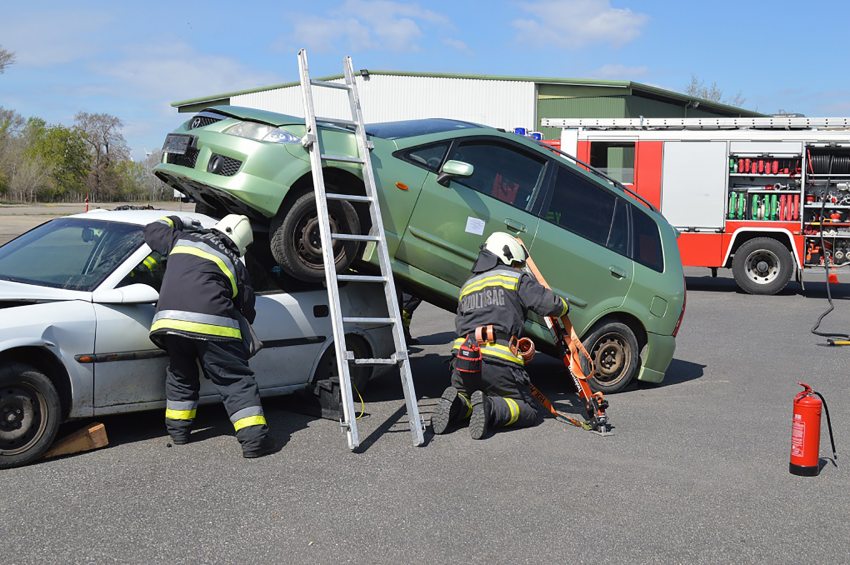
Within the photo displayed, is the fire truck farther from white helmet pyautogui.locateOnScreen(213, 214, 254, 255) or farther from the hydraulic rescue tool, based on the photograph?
white helmet pyautogui.locateOnScreen(213, 214, 254, 255)

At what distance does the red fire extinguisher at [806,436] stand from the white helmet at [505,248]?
7.33 feet

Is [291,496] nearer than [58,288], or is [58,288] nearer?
[291,496]

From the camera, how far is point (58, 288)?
552 centimetres

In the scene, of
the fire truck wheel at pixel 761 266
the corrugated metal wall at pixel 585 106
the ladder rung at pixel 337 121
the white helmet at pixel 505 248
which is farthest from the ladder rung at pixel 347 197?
the corrugated metal wall at pixel 585 106

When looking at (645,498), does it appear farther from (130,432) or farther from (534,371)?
(534,371)

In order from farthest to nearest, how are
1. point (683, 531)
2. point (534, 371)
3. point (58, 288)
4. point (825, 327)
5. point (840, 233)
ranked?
1. point (840, 233)
2. point (825, 327)
3. point (534, 371)
4. point (58, 288)
5. point (683, 531)

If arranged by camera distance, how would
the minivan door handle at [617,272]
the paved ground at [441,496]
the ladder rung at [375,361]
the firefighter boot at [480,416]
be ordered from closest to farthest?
the paved ground at [441,496] < the ladder rung at [375,361] < the firefighter boot at [480,416] < the minivan door handle at [617,272]

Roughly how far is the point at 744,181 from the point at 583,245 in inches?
388

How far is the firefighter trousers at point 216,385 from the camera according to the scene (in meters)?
5.58

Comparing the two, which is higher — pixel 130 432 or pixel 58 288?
pixel 58 288

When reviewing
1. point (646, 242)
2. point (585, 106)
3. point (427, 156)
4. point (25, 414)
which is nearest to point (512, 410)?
point (427, 156)

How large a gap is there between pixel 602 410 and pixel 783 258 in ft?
35.3

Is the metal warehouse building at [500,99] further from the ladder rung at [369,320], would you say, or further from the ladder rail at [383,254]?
the ladder rung at [369,320]

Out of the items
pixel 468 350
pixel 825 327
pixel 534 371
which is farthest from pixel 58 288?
pixel 825 327
